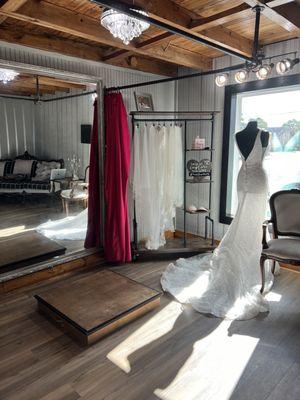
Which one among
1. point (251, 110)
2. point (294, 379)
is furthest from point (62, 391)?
point (251, 110)

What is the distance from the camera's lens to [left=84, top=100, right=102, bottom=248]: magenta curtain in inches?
138

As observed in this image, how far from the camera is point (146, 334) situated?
2324mm

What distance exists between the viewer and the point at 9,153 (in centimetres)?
293

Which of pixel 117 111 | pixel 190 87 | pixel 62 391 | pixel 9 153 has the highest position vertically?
pixel 190 87

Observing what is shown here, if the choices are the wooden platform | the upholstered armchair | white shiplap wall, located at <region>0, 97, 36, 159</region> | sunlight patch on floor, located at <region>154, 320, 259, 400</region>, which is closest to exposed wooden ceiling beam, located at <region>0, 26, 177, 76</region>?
white shiplap wall, located at <region>0, 97, 36, 159</region>

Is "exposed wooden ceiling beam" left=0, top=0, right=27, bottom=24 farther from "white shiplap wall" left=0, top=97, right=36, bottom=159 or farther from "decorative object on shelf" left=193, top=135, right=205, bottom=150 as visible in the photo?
"decorative object on shelf" left=193, top=135, right=205, bottom=150

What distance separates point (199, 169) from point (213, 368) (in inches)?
93.8

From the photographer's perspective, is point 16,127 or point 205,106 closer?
point 16,127

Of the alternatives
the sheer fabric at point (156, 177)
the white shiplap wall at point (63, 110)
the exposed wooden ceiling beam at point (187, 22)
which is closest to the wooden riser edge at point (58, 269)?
the sheer fabric at point (156, 177)

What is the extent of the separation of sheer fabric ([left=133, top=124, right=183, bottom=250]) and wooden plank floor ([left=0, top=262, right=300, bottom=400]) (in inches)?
51.8

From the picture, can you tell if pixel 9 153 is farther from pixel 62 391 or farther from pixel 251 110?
pixel 251 110

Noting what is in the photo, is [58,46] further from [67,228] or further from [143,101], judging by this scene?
[67,228]

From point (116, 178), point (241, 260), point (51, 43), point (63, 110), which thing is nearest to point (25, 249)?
point (116, 178)

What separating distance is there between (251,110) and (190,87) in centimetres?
96
